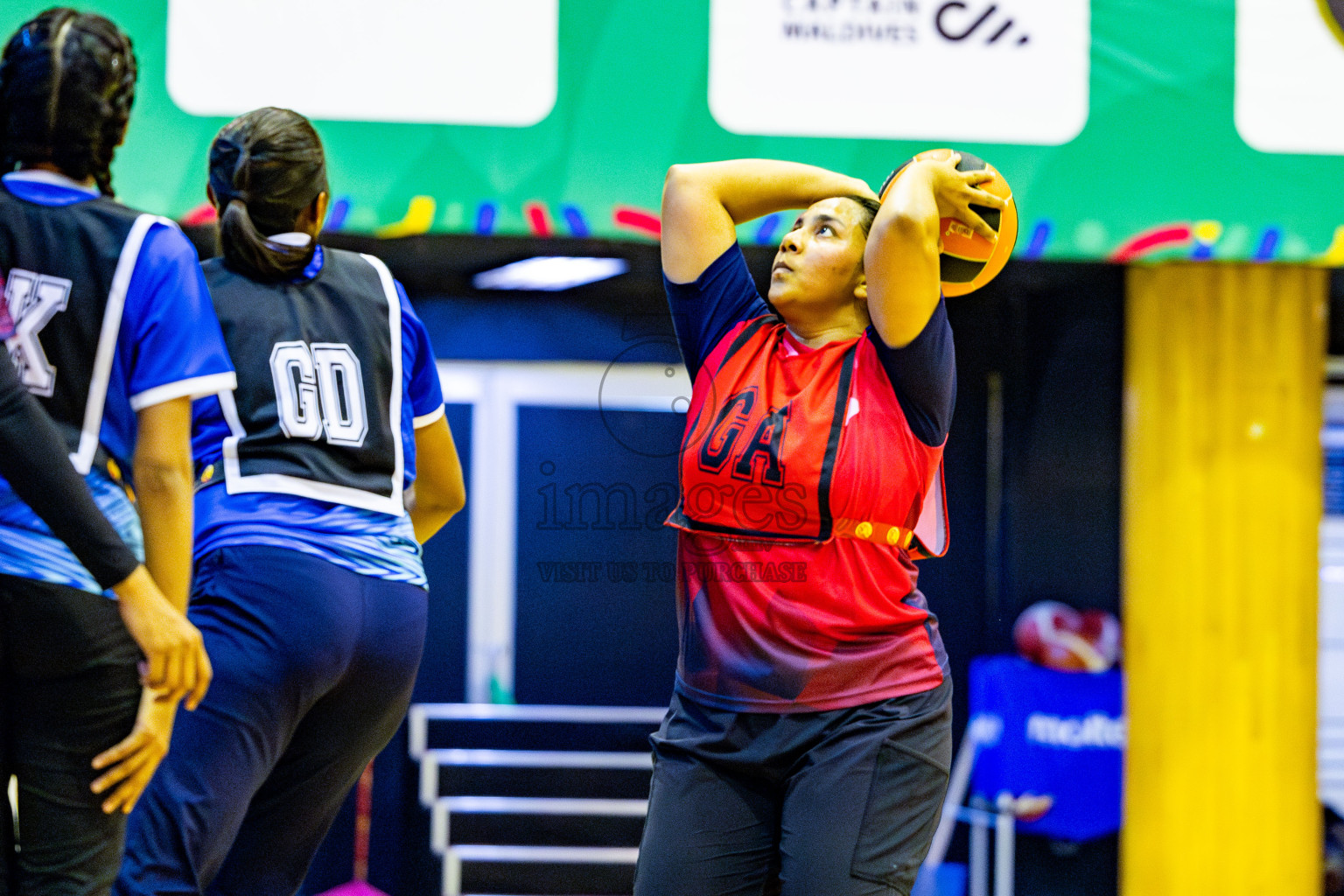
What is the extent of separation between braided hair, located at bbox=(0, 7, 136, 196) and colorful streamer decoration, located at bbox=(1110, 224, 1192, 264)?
2752 millimetres

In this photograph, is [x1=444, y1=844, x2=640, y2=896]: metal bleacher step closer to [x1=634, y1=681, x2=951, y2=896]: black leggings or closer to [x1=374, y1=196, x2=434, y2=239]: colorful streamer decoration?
[x1=374, y1=196, x2=434, y2=239]: colorful streamer decoration

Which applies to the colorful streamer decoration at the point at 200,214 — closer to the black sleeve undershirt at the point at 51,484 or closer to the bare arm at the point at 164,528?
the bare arm at the point at 164,528

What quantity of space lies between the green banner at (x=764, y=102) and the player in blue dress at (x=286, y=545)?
1282 millimetres

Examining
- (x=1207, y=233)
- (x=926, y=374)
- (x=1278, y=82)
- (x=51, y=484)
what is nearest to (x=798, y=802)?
(x=926, y=374)

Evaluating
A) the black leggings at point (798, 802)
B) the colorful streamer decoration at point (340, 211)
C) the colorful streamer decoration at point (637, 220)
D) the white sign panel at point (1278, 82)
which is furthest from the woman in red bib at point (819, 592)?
the white sign panel at point (1278, 82)

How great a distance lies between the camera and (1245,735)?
3.86m

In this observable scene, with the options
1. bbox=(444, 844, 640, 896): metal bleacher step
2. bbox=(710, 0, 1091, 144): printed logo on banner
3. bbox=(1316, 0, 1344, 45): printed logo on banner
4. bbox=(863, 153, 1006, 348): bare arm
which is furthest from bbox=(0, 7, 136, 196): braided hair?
bbox=(1316, 0, 1344, 45): printed logo on banner

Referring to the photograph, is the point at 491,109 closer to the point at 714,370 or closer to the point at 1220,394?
the point at 714,370

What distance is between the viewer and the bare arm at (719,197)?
2.08 m

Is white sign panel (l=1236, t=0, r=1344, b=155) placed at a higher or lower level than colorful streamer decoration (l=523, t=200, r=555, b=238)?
higher

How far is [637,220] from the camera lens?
339 cm

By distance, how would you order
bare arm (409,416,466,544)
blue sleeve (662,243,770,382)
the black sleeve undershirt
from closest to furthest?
the black sleeve undershirt
blue sleeve (662,243,770,382)
bare arm (409,416,466,544)

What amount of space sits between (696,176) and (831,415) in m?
0.50

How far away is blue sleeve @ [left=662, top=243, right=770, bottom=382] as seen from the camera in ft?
6.81
